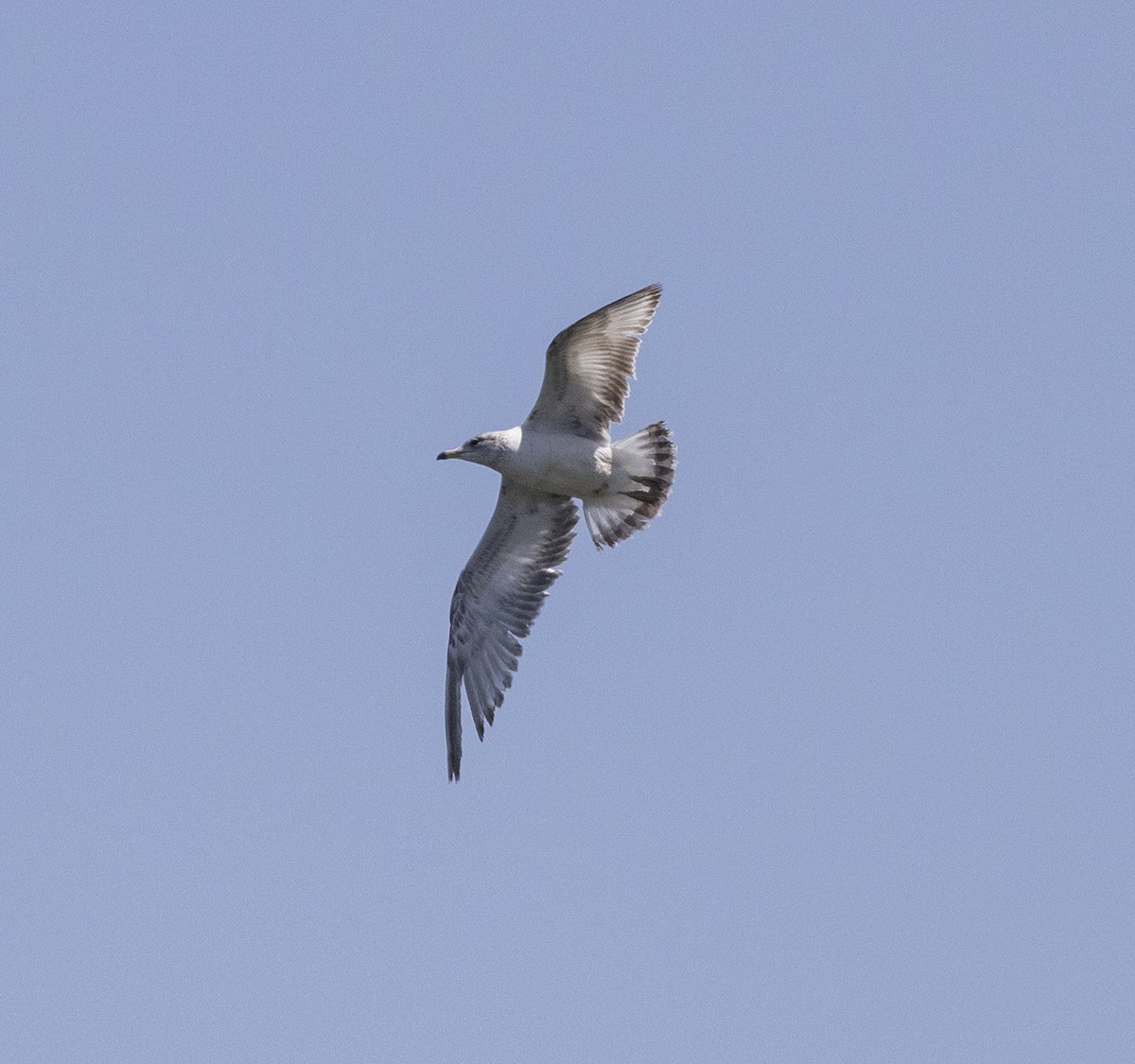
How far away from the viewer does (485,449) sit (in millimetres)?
17281

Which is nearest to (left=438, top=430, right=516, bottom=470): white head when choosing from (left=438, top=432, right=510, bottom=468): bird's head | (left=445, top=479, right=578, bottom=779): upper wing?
(left=438, top=432, right=510, bottom=468): bird's head

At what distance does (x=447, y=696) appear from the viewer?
1833cm

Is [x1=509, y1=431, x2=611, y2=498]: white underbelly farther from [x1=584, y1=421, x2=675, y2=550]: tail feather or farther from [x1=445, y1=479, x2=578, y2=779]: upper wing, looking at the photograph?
[x1=445, y1=479, x2=578, y2=779]: upper wing

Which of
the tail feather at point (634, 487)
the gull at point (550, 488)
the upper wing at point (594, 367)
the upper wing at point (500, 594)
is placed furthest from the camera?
the upper wing at point (500, 594)

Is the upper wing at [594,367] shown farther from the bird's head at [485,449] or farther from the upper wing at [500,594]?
the upper wing at [500,594]

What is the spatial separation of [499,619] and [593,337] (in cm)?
306

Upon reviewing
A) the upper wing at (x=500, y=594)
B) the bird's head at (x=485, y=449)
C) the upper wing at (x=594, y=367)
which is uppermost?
the upper wing at (x=594, y=367)

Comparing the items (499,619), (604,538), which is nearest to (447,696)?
(499,619)

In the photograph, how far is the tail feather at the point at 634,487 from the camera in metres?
17.6

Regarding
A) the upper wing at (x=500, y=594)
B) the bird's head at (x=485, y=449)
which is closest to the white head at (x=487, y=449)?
the bird's head at (x=485, y=449)

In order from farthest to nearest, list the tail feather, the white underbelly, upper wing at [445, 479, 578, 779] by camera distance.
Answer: upper wing at [445, 479, 578, 779]
the tail feather
the white underbelly

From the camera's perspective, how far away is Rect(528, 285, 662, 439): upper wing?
16734 millimetres

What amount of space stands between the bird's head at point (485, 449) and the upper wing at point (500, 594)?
0.81 metres

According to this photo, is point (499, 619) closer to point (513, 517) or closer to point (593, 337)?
point (513, 517)
